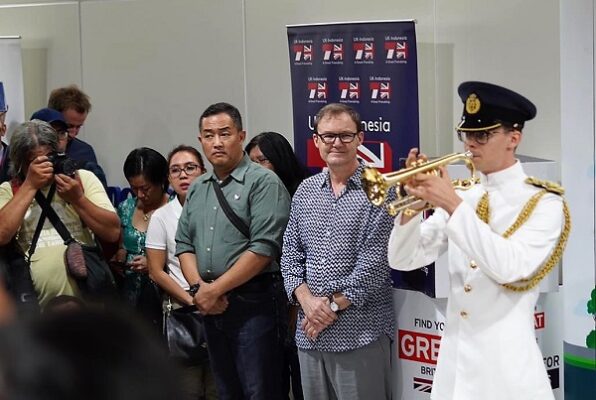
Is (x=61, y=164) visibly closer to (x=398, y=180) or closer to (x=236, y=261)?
(x=236, y=261)

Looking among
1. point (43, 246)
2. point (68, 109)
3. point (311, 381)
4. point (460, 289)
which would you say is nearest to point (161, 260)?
point (43, 246)

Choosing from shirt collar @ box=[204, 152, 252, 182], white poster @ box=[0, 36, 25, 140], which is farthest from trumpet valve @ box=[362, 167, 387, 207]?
white poster @ box=[0, 36, 25, 140]

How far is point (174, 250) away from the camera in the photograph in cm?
520

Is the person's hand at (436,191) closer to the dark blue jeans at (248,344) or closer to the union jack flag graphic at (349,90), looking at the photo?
the dark blue jeans at (248,344)

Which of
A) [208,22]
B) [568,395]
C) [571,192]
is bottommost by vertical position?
[568,395]

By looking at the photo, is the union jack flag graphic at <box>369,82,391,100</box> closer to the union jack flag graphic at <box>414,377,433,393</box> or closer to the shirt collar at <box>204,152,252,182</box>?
the shirt collar at <box>204,152,252,182</box>

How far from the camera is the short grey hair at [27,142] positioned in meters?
4.86

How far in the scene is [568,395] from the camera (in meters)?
4.77

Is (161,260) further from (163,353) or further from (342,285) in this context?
(163,353)

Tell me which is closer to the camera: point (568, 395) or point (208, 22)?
point (568, 395)

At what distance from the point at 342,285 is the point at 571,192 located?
1142 mm

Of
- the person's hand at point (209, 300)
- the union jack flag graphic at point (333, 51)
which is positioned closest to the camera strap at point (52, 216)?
the person's hand at point (209, 300)

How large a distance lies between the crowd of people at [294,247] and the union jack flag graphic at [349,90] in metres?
0.39

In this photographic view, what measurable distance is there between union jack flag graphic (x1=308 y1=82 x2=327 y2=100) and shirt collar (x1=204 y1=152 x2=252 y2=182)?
2.22 ft
